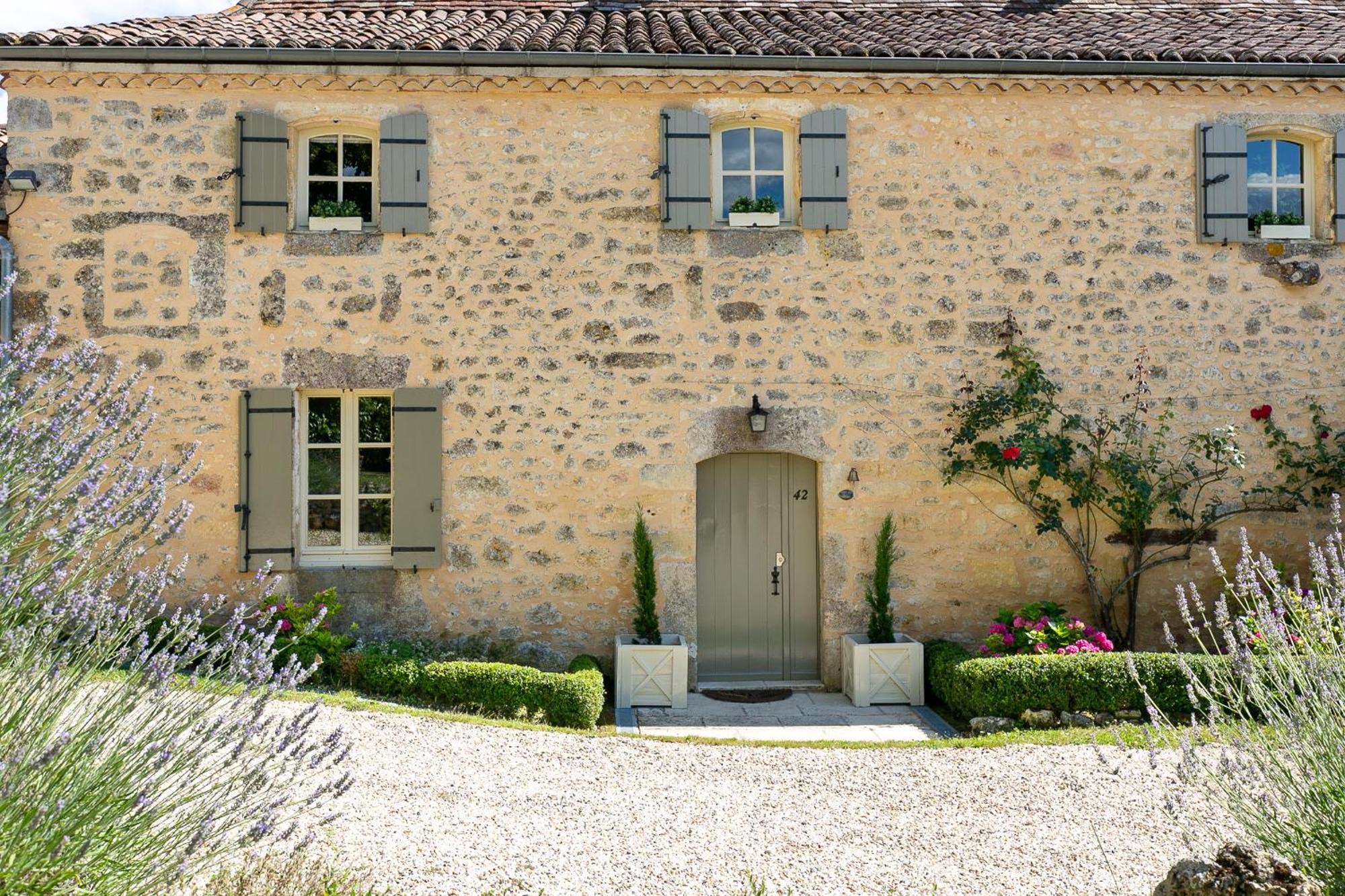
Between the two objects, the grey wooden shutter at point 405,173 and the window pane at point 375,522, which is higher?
the grey wooden shutter at point 405,173

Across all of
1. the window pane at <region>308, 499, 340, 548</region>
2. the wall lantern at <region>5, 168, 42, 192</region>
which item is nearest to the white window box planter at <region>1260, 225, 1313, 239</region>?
the window pane at <region>308, 499, 340, 548</region>

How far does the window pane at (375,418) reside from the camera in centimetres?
827

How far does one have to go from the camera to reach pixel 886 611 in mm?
8055

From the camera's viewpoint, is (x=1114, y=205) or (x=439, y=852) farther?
(x=1114, y=205)

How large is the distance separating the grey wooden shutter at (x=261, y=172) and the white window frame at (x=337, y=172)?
0.22 m

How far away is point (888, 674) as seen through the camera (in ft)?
25.7

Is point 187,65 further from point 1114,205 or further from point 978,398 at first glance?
point 1114,205

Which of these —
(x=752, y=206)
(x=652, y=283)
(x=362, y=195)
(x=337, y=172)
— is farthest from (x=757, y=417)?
(x=337, y=172)

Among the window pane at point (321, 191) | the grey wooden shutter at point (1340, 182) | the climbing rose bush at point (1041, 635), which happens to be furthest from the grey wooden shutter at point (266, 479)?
the grey wooden shutter at point (1340, 182)

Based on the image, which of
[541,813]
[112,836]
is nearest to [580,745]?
[541,813]

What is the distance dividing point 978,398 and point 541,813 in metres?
4.95

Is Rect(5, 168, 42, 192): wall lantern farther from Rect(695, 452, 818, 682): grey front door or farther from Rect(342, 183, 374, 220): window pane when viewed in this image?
Rect(695, 452, 818, 682): grey front door

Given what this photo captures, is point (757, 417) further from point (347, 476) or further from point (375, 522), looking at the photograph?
point (347, 476)

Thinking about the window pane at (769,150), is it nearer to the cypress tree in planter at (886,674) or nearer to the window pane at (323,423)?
the cypress tree in planter at (886,674)
